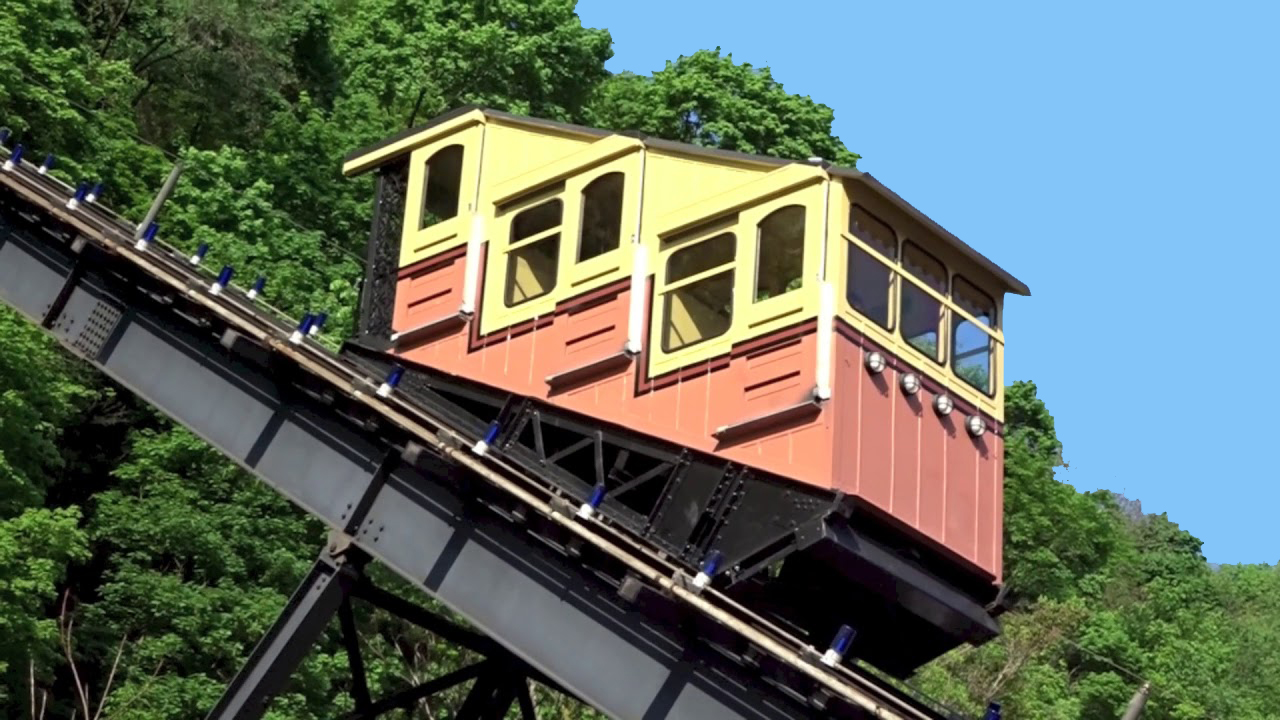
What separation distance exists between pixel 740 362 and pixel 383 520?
2.67 meters

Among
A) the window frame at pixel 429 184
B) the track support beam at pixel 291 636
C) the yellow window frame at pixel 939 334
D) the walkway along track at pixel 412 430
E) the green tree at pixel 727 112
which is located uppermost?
the green tree at pixel 727 112

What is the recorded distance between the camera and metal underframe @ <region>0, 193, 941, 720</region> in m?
11.5

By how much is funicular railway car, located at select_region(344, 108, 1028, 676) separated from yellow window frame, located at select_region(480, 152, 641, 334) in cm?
2

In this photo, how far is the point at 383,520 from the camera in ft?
42.0

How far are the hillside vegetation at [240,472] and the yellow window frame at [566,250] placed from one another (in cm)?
904

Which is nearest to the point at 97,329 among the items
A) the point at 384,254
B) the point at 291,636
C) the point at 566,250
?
the point at 384,254

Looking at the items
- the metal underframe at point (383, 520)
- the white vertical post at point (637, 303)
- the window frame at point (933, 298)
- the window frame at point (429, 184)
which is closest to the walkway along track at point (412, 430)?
the metal underframe at point (383, 520)

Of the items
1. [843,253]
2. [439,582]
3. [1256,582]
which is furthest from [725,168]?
[1256,582]

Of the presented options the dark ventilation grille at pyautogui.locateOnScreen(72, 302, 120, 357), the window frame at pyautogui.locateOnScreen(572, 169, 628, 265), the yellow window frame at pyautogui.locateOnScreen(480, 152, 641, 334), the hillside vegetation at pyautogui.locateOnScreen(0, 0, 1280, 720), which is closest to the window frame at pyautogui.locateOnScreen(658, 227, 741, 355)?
the yellow window frame at pyautogui.locateOnScreen(480, 152, 641, 334)

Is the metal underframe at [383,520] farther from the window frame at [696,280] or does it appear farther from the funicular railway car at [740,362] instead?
the window frame at [696,280]

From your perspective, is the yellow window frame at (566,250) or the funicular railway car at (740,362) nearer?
the funicular railway car at (740,362)

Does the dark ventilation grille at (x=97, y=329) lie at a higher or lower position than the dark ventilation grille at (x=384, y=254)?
lower

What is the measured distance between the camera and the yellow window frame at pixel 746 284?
40.7 ft

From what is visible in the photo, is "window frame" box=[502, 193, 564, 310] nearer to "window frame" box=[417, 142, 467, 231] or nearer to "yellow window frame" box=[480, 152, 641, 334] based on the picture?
"yellow window frame" box=[480, 152, 641, 334]
